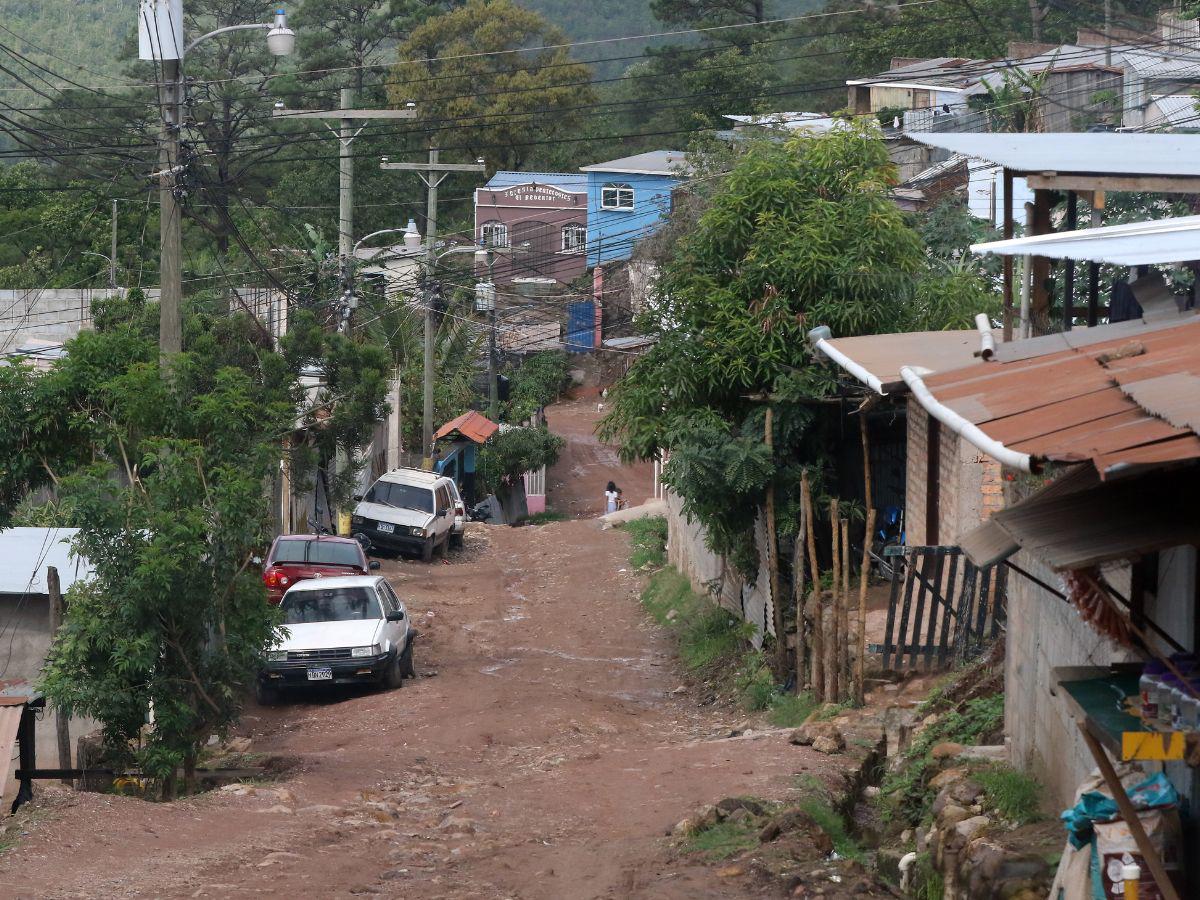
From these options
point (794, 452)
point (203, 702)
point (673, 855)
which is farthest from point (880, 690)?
point (203, 702)

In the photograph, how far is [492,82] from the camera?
58094 millimetres

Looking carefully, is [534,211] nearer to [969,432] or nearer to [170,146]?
[170,146]

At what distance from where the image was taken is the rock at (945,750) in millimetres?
10039

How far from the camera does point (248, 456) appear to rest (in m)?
12.4

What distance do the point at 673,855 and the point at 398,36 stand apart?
192 feet

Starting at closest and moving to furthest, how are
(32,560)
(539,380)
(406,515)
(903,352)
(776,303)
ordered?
(903,352) < (32,560) < (776,303) < (406,515) < (539,380)

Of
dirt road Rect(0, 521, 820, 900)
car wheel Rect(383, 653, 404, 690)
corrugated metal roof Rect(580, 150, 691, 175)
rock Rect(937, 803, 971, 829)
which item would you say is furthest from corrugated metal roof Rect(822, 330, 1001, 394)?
corrugated metal roof Rect(580, 150, 691, 175)

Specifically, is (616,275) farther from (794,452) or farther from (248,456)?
(248,456)

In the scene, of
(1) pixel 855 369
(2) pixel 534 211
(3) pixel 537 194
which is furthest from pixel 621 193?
(1) pixel 855 369

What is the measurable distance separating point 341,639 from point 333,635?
0.16 metres

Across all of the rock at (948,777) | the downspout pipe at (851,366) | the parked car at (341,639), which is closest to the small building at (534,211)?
the parked car at (341,639)

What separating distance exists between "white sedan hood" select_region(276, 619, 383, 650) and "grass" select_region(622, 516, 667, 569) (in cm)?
1026

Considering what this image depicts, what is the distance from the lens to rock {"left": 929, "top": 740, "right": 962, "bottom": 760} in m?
10.0

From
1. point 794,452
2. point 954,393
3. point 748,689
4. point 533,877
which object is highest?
point 954,393
